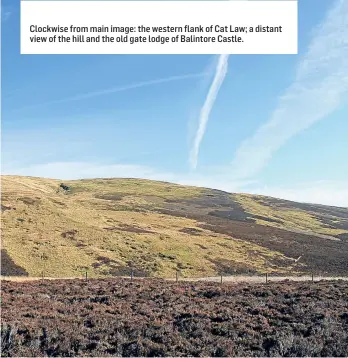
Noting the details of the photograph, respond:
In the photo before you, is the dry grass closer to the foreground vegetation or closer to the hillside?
the hillside

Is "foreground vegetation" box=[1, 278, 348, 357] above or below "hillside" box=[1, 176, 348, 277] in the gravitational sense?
above

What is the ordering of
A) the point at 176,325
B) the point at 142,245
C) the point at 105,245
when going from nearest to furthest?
the point at 176,325, the point at 105,245, the point at 142,245

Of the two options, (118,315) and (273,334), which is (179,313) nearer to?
(118,315)

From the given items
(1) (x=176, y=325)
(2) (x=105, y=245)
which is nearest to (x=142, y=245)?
(2) (x=105, y=245)

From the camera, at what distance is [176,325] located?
16.0 m

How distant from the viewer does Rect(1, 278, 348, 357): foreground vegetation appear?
12609 millimetres

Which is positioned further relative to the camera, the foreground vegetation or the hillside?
the hillside

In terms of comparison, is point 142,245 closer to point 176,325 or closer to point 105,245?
point 105,245

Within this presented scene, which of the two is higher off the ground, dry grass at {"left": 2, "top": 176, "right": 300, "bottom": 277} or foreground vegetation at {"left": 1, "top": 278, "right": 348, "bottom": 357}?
foreground vegetation at {"left": 1, "top": 278, "right": 348, "bottom": 357}

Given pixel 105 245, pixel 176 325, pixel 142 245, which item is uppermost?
pixel 176 325

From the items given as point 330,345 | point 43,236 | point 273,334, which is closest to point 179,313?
point 273,334

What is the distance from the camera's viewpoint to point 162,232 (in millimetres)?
80125

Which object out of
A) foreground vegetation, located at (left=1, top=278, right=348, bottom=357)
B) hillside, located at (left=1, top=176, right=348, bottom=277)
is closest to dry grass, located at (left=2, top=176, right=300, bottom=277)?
hillside, located at (left=1, top=176, right=348, bottom=277)

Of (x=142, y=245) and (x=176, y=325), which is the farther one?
(x=142, y=245)
